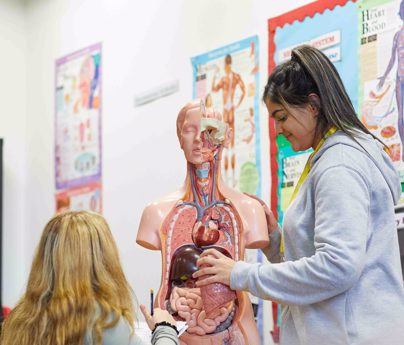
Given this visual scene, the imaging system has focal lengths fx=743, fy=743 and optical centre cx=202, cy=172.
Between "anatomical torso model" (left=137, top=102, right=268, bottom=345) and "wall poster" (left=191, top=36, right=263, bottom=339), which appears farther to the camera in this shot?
"wall poster" (left=191, top=36, right=263, bottom=339)

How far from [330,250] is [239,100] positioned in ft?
6.14

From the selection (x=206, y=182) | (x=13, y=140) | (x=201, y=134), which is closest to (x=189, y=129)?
(x=201, y=134)

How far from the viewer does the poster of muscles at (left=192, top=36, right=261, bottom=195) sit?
11.2 feet

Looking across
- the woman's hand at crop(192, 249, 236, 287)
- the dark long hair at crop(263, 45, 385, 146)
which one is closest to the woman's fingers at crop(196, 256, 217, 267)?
the woman's hand at crop(192, 249, 236, 287)

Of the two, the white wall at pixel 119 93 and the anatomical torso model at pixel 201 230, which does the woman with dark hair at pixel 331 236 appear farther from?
the white wall at pixel 119 93

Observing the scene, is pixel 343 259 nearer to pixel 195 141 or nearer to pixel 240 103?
pixel 195 141

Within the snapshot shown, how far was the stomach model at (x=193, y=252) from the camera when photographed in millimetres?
2322

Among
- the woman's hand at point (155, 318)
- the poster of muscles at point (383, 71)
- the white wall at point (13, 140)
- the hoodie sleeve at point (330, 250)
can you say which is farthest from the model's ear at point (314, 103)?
the white wall at point (13, 140)

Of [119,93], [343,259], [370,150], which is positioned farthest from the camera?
[119,93]

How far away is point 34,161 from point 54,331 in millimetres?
3183

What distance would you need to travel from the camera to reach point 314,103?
74.3 inches

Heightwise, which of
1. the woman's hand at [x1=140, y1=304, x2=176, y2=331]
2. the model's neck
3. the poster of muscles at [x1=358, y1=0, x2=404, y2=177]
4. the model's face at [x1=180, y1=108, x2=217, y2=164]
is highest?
the poster of muscles at [x1=358, y1=0, x2=404, y2=177]

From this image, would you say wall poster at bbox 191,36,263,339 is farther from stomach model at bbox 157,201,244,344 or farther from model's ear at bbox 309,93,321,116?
model's ear at bbox 309,93,321,116

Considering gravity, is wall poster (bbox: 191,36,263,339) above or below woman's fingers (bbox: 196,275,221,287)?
above
